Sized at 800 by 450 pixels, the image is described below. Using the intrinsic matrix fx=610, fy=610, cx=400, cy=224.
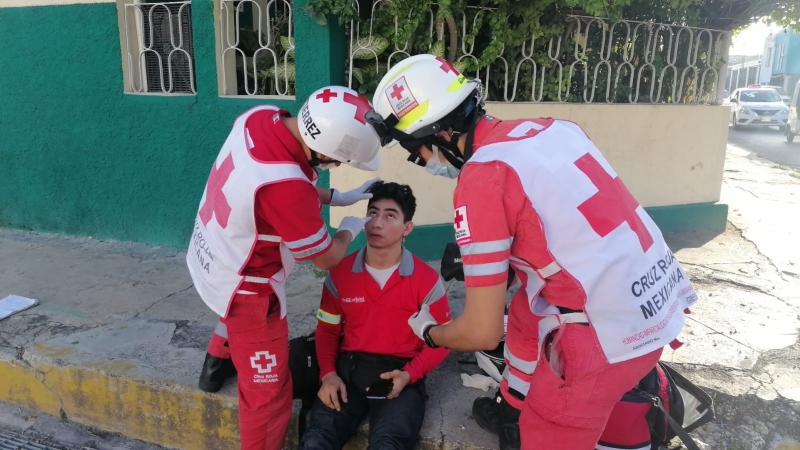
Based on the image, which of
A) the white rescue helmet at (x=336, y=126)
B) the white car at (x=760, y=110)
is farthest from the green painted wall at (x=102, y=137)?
the white car at (x=760, y=110)

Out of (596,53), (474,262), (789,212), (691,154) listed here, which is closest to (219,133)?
(596,53)

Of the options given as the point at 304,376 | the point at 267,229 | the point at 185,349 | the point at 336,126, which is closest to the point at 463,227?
the point at 336,126

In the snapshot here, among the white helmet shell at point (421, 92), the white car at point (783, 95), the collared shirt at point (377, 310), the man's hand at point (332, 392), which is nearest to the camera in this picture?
the white helmet shell at point (421, 92)

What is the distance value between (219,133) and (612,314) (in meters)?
3.66

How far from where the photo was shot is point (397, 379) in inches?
98.7

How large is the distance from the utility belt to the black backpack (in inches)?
6.7

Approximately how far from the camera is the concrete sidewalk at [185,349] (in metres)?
2.76

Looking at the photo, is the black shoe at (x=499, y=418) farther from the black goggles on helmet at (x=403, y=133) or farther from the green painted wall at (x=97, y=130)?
the green painted wall at (x=97, y=130)

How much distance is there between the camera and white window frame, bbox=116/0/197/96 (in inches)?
191

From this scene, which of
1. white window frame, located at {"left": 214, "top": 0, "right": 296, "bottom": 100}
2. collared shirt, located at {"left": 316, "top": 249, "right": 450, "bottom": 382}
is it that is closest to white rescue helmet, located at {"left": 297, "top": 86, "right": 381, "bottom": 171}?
collared shirt, located at {"left": 316, "top": 249, "right": 450, "bottom": 382}

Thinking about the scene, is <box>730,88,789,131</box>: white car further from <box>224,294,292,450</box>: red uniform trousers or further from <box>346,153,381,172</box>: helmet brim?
<box>224,294,292,450</box>: red uniform trousers

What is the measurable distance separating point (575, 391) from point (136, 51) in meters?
4.60

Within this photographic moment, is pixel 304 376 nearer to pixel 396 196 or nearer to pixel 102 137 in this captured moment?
pixel 396 196

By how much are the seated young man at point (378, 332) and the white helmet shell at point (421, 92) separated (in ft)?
2.51
